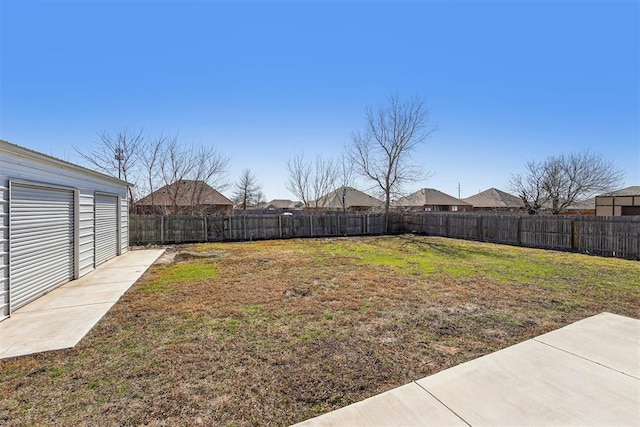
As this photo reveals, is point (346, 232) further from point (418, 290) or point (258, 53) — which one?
point (418, 290)

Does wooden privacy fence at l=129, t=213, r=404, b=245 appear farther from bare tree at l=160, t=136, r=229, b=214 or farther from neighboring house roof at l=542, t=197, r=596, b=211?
neighboring house roof at l=542, t=197, r=596, b=211

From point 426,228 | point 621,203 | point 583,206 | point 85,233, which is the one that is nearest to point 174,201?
point 85,233

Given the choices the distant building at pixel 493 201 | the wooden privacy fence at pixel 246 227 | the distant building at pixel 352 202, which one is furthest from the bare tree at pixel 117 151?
the distant building at pixel 493 201

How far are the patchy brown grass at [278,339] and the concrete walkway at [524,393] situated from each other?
0.22 m

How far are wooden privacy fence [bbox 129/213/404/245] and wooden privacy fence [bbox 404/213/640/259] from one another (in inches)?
164

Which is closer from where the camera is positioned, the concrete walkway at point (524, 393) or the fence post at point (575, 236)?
the concrete walkway at point (524, 393)

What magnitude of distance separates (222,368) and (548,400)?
275 cm

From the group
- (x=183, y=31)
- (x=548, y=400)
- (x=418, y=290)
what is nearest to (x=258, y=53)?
(x=183, y=31)

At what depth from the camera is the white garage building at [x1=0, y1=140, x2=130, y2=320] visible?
4230 mm

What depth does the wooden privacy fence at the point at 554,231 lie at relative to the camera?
9234 mm

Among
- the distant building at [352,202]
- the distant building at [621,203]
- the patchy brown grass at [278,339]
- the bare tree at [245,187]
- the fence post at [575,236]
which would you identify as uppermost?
the bare tree at [245,187]

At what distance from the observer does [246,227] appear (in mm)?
14906

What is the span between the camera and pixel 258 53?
9.91m

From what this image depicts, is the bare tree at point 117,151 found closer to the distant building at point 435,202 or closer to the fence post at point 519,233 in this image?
the fence post at point 519,233
